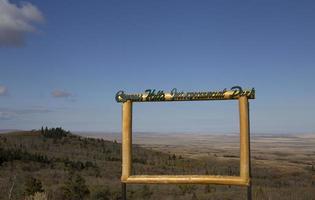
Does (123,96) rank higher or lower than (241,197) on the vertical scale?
higher

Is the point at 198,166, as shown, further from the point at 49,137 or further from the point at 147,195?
the point at 147,195

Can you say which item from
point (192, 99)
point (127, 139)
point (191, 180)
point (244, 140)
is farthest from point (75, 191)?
point (244, 140)

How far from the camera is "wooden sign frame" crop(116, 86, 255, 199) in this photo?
936 centimetres

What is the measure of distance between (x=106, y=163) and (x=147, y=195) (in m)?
17.0

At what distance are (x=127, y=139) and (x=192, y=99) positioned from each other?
5.03 ft

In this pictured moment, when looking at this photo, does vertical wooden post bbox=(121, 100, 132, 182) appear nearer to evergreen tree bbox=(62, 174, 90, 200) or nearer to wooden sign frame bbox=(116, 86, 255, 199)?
wooden sign frame bbox=(116, 86, 255, 199)

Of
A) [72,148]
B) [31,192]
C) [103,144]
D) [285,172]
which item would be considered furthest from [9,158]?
[285,172]

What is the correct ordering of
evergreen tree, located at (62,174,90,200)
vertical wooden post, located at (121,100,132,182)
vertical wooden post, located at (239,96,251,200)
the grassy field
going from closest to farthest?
vertical wooden post, located at (239,96,251,200) → vertical wooden post, located at (121,100,132,182) → evergreen tree, located at (62,174,90,200) → the grassy field

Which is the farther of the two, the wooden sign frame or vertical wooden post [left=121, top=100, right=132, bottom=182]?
vertical wooden post [left=121, top=100, right=132, bottom=182]

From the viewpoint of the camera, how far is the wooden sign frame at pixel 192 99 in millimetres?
9359

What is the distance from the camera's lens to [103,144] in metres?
46.8

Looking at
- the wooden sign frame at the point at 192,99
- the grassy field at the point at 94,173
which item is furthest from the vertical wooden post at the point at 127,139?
the grassy field at the point at 94,173

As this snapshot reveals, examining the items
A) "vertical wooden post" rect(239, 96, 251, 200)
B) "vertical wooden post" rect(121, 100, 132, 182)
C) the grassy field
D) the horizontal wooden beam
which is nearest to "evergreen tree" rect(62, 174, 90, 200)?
the grassy field

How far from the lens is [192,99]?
9.71 metres
